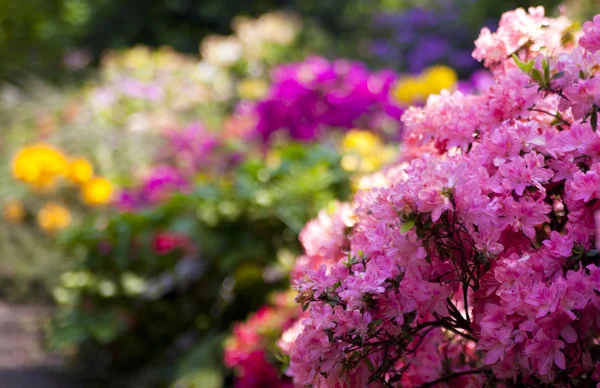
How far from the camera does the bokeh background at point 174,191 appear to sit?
308 centimetres

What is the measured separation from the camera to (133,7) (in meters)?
16.2

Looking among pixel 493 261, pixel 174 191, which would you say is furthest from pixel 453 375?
pixel 174 191

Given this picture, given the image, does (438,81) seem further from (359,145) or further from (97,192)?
(97,192)

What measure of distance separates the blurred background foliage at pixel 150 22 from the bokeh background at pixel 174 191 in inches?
90.1

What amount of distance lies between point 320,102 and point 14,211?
2.14m

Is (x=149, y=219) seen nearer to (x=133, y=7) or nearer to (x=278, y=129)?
(x=278, y=129)

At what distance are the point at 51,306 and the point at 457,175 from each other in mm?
4357

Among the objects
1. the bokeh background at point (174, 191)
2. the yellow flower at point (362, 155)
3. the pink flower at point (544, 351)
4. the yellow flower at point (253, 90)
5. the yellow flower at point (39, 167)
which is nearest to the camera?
the pink flower at point (544, 351)

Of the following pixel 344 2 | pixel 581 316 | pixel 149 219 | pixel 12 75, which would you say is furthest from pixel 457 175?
pixel 344 2

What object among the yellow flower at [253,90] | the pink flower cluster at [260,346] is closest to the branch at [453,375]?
the pink flower cluster at [260,346]

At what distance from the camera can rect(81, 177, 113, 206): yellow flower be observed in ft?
15.4

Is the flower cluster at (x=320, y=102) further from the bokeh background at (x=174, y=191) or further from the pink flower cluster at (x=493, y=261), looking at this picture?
the pink flower cluster at (x=493, y=261)

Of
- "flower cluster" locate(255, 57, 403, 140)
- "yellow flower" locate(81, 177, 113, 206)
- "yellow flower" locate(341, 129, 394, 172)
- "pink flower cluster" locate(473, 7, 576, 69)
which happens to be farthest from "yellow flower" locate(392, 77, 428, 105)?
"pink flower cluster" locate(473, 7, 576, 69)

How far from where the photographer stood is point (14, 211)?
4.84 metres
